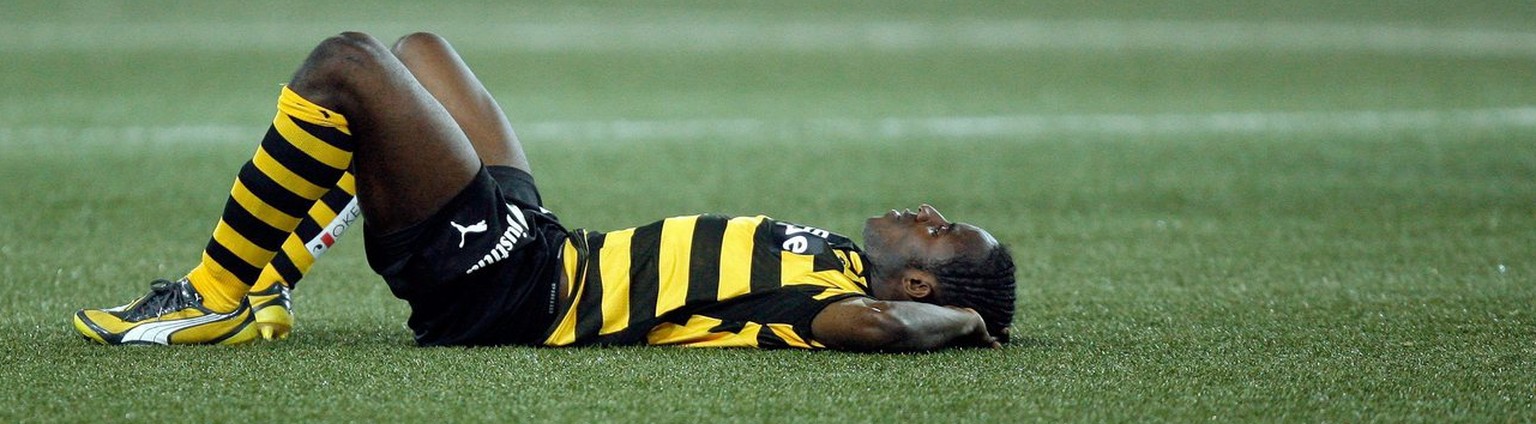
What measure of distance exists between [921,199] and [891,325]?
3229 mm

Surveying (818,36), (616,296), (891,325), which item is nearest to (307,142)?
(616,296)

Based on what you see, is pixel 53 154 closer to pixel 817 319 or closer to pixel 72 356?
pixel 72 356

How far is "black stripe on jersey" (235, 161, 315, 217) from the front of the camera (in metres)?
3.35

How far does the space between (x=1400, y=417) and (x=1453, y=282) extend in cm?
178

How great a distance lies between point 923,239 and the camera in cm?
352

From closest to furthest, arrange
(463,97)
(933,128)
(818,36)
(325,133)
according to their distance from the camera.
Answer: (325,133)
(463,97)
(933,128)
(818,36)

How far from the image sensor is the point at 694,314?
3.53m

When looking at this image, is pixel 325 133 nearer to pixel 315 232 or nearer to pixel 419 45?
pixel 315 232

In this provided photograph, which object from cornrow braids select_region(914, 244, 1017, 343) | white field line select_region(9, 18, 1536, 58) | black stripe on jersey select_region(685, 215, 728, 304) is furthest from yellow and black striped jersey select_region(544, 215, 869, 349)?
white field line select_region(9, 18, 1536, 58)

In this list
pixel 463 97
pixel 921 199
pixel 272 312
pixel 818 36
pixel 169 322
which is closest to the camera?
pixel 169 322

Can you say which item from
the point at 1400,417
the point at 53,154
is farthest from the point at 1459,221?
the point at 53,154

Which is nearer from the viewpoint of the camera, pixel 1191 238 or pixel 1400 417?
pixel 1400 417

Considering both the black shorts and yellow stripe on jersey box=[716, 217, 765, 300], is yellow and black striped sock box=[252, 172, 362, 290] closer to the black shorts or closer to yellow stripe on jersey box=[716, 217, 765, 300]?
the black shorts

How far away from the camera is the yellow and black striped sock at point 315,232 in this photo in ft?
12.3
